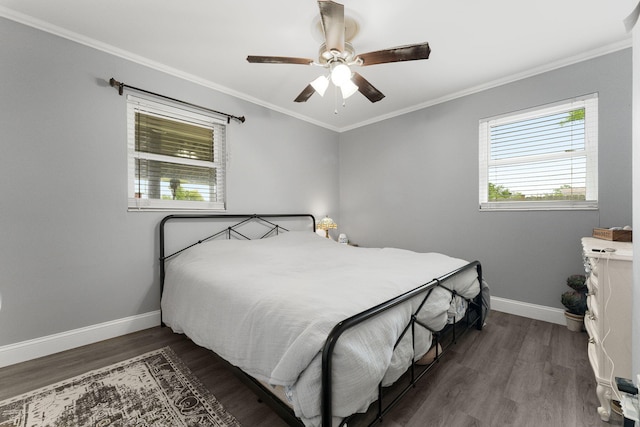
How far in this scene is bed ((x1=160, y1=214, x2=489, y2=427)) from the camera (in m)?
1.08

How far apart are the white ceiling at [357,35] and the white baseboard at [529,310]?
2.44 m

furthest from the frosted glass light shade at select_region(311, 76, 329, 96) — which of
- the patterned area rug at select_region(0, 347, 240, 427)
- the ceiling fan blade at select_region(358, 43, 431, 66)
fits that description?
the patterned area rug at select_region(0, 347, 240, 427)

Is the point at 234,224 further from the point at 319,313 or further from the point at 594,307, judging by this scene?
the point at 594,307

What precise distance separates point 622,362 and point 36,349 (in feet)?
12.7

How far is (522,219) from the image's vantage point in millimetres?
2877

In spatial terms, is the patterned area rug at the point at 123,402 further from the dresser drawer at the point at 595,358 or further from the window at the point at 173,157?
the dresser drawer at the point at 595,358

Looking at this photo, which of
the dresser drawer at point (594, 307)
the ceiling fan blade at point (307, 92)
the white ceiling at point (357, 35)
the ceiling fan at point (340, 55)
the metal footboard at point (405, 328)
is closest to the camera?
the metal footboard at point (405, 328)

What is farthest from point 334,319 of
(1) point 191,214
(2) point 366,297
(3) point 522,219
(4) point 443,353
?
(3) point 522,219

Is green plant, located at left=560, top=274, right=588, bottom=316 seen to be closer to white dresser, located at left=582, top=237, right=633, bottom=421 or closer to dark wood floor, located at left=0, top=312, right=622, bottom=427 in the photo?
dark wood floor, located at left=0, top=312, right=622, bottom=427

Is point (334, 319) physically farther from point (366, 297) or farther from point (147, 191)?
point (147, 191)

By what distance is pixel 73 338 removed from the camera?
2234mm

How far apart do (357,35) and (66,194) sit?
2741mm

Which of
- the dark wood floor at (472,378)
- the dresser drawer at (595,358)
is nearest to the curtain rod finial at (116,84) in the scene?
the dark wood floor at (472,378)

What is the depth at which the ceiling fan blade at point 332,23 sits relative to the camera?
1.54 metres
